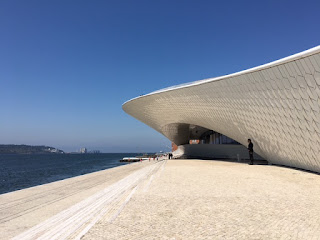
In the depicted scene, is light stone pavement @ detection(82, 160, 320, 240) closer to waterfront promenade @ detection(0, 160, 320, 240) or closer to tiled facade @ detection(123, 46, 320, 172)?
waterfront promenade @ detection(0, 160, 320, 240)

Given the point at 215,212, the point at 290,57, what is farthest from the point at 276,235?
the point at 290,57

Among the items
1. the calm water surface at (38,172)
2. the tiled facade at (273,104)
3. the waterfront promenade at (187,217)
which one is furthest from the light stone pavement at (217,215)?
the calm water surface at (38,172)

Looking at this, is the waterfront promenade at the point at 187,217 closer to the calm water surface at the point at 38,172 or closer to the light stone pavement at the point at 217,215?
the light stone pavement at the point at 217,215

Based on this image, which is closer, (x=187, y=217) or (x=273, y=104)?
(x=187, y=217)

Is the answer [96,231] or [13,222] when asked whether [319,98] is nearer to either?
[96,231]

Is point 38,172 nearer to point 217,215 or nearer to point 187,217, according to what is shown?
point 187,217

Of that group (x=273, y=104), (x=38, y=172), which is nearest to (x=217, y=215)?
(x=273, y=104)

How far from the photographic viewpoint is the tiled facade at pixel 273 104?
850 centimetres

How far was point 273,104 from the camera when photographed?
1088 cm

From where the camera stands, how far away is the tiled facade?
850 centimetres

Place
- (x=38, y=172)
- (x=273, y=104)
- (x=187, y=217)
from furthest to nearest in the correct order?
(x=38, y=172) → (x=273, y=104) → (x=187, y=217)

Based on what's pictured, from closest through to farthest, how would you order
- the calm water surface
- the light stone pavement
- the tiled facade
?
1. the light stone pavement
2. the tiled facade
3. the calm water surface

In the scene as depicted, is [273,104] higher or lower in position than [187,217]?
higher

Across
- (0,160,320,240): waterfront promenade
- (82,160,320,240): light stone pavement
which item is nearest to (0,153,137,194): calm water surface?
(0,160,320,240): waterfront promenade
